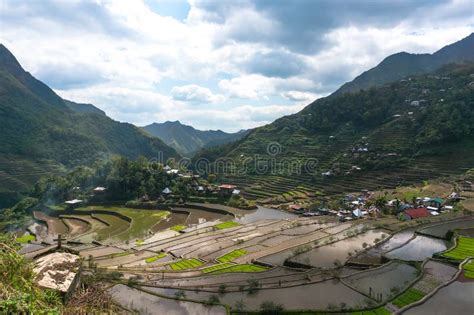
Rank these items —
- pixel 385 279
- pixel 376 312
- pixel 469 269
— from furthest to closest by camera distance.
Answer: pixel 469 269 → pixel 385 279 → pixel 376 312

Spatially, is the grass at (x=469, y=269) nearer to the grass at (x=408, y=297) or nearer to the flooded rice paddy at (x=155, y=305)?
the grass at (x=408, y=297)

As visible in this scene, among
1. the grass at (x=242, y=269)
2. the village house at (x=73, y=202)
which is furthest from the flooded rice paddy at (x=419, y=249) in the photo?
the village house at (x=73, y=202)

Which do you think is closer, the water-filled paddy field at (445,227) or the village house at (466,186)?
the water-filled paddy field at (445,227)

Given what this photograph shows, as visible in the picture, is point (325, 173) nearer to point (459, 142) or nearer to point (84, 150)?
point (459, 142)

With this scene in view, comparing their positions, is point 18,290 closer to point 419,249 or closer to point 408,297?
point 408,297

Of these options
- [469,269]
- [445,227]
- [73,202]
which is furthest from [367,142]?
[73,202]

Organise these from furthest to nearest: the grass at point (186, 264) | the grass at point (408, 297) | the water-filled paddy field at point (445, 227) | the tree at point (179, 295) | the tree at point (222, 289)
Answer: the water-filled paddy field at point (445, 227)
the grass at point (186, 264)
the tree at point (222, 289)
the tree at point (179, 295)
the grass at point (408, 297)
